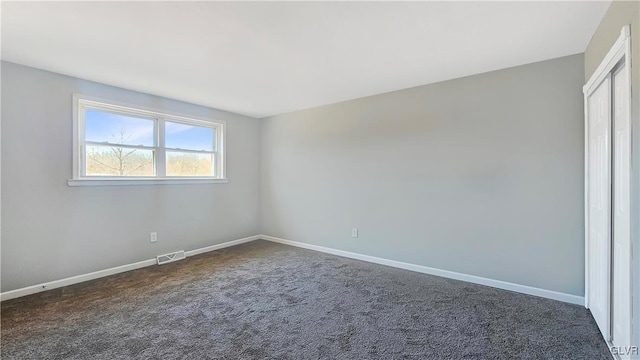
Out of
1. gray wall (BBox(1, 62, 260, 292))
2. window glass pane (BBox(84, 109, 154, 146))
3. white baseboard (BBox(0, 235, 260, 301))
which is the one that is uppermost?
window glass pane (BBox(84, 109, 154, 146))

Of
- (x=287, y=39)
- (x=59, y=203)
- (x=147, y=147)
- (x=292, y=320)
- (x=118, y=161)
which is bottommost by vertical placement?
(x=292, y=320)

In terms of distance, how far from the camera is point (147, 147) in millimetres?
3752

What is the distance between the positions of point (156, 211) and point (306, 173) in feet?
7.33

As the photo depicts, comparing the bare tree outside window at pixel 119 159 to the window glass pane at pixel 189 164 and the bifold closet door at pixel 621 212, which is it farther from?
the bifold closet door at pixel 621 212

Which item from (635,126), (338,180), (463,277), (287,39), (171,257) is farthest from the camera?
(338,180)

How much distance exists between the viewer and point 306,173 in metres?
4.53

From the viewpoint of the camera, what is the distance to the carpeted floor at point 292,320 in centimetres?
188

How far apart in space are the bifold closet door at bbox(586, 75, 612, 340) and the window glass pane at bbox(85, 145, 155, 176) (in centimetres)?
475

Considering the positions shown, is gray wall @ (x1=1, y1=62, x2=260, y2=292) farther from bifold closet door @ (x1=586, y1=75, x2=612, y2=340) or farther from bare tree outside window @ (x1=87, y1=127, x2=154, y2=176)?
bifold closet door @ (x1=586, y1=75, x2=612, y2=340)

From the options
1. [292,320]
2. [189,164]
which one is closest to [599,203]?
[292,320]

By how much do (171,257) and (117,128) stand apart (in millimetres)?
1858

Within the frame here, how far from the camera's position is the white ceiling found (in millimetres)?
Result: 1854

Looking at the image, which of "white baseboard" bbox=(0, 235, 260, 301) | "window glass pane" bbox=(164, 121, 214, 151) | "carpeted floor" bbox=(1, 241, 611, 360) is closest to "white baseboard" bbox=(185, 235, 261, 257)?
"white baseboard" bbox=(0, 235, 260, 301)

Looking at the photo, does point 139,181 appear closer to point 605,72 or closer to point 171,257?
point 171,257
